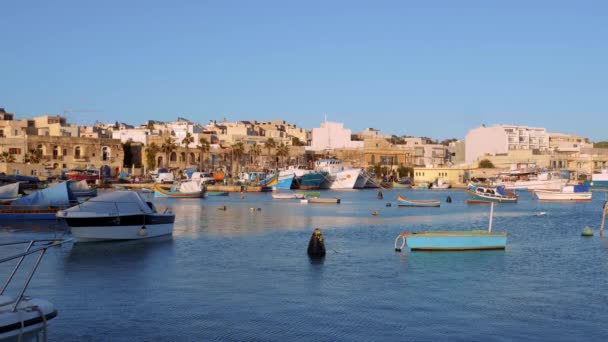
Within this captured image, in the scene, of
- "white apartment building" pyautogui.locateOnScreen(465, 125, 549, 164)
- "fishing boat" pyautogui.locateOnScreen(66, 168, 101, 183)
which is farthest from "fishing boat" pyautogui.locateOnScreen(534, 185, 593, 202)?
"white apartment building" pyautogui.locateOnScreen(465, 125, 549, 164)

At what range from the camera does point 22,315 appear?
13766mm

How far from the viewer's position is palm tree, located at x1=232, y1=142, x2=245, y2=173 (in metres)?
145

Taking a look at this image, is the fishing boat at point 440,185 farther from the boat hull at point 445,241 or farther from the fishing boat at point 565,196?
the boat hull at point 445,241

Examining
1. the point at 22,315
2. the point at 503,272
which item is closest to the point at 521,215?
the point at 503,272

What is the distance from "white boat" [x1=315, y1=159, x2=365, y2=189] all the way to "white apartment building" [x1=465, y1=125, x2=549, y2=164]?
47547mm

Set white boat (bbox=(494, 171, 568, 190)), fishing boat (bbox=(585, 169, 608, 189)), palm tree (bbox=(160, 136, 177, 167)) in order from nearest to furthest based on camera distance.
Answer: white boat (bbox=(494, 171, 568, 190)) → palm tree (bbox=(160, 136, 177, 167)) → fishing boat (bbox=(585, 169, 608, 189))

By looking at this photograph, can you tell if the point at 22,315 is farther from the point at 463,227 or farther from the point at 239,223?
the point at 463,227

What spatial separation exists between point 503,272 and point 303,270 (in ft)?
26.8

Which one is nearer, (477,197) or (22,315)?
(22,315)

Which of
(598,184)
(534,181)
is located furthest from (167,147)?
(598,184)

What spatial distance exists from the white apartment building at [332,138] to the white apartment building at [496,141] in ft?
87.8

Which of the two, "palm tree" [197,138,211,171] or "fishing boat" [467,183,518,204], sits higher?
"palm tree" [197,138,211,171]

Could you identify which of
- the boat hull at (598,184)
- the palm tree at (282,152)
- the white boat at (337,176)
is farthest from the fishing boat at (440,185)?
the palm tree at (282,152)

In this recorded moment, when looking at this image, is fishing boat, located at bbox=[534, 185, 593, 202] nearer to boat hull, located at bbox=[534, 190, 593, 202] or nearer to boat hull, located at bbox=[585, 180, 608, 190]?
boat hull, located at bbox=[534, 190, 593, 202]
